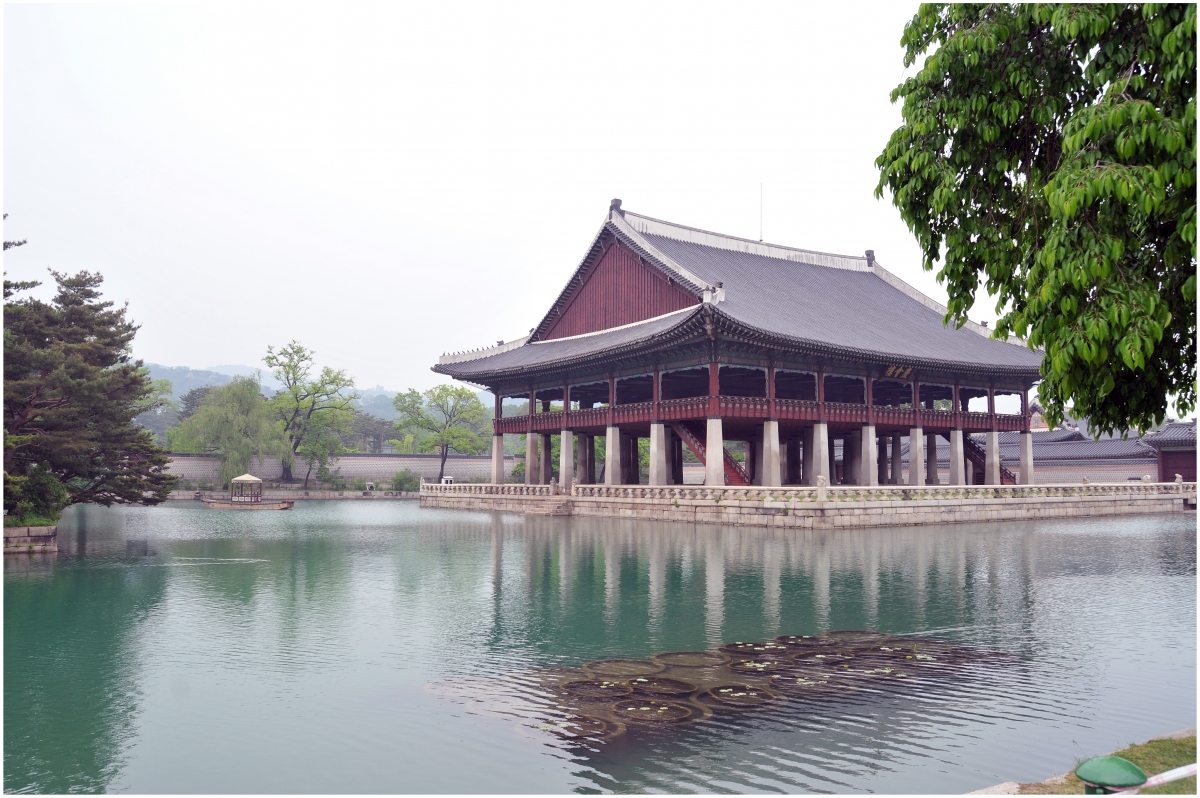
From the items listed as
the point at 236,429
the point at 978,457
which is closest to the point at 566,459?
the point at 978,457

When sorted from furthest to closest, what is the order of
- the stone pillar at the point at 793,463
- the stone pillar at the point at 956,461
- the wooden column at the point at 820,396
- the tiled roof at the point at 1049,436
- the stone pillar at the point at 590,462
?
the tiled roof at the point at 1049,436 < the stone pillar at the point at 590,462 < the stone pillar at the point at 793,463 < the stone pillar at the point at 956,461 < the wooden column at the point at 820,396

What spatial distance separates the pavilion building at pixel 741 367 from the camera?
41.8 metres

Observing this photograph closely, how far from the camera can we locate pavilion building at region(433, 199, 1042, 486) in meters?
41.8

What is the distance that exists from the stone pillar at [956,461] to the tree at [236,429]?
161ft

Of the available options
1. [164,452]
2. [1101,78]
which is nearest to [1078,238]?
[1101,78]

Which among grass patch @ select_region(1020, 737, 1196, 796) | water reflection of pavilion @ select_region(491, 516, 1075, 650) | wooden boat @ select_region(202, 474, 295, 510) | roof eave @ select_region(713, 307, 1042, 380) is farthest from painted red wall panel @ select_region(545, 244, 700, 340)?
grass patch @ select_region(1020, 737, 1196, 796)

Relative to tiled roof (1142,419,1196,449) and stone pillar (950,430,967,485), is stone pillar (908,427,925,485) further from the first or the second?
tiled roof (1142,419,1196,449)

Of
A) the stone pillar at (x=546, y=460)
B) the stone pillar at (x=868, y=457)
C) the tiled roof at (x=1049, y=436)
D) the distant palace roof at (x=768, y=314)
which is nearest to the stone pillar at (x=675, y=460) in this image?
the stone pillar at (x=546, y=460)

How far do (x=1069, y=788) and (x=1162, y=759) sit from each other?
1.18 metres

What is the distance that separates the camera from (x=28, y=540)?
2808cm

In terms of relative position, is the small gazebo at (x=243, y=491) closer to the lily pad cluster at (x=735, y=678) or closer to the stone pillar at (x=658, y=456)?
the stone pillar at (x=658, y=456)

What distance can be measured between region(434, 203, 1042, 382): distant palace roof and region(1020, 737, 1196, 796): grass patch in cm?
2982

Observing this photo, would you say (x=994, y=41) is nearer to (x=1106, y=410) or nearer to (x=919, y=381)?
(x=1106, y=410)

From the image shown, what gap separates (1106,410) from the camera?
32.0ft
